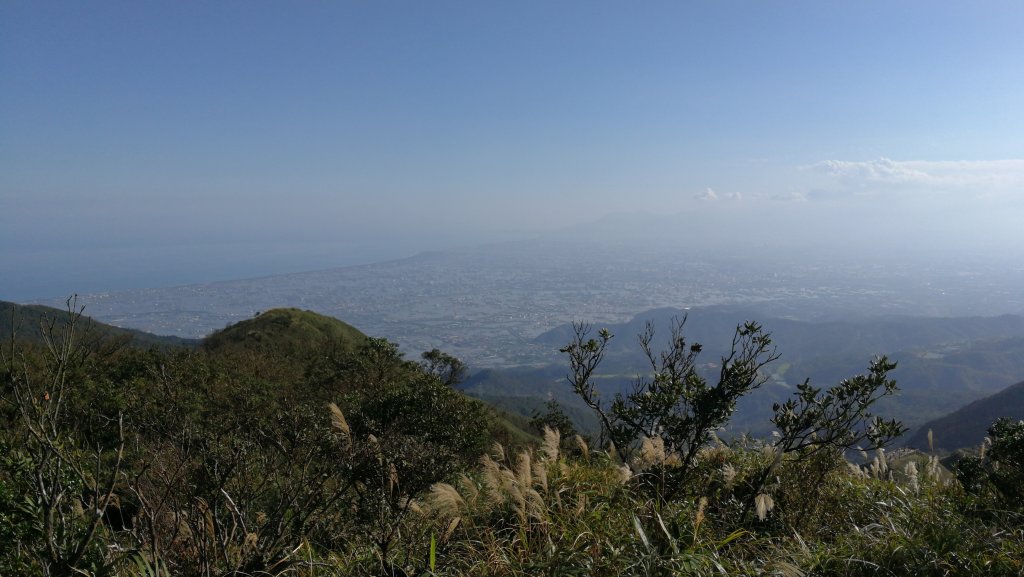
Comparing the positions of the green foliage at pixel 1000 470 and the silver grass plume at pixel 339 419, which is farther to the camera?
the green foliage at pixel 1000 470

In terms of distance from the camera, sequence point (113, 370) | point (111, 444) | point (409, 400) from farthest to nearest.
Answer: point (113, 370), point (111, 444), point (409, 400)

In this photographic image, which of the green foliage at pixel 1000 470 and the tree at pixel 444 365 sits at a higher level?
the green foliage at pixel 1000 470

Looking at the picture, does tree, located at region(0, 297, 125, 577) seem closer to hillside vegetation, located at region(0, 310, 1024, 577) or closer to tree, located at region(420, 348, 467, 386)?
hillside vegetation, located at region(0, 310, 1024, 577)

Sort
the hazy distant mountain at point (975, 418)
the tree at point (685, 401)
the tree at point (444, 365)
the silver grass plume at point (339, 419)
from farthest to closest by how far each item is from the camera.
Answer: the hazy distant mountain at point (975, 418) → the tree at point (444, 365) → the tree at point (685, 401) → the silver grass plume at point (339, 419)

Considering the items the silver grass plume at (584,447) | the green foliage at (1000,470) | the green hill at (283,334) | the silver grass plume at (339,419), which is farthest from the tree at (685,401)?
the green hill at (283,334)

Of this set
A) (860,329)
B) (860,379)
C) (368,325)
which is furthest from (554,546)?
(860,329)

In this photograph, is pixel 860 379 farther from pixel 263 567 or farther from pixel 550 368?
pixel 550 368

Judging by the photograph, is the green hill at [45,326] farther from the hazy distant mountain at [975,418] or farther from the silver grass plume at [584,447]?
the hazy distant mountain at [975,418]

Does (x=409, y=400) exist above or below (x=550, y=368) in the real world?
above
